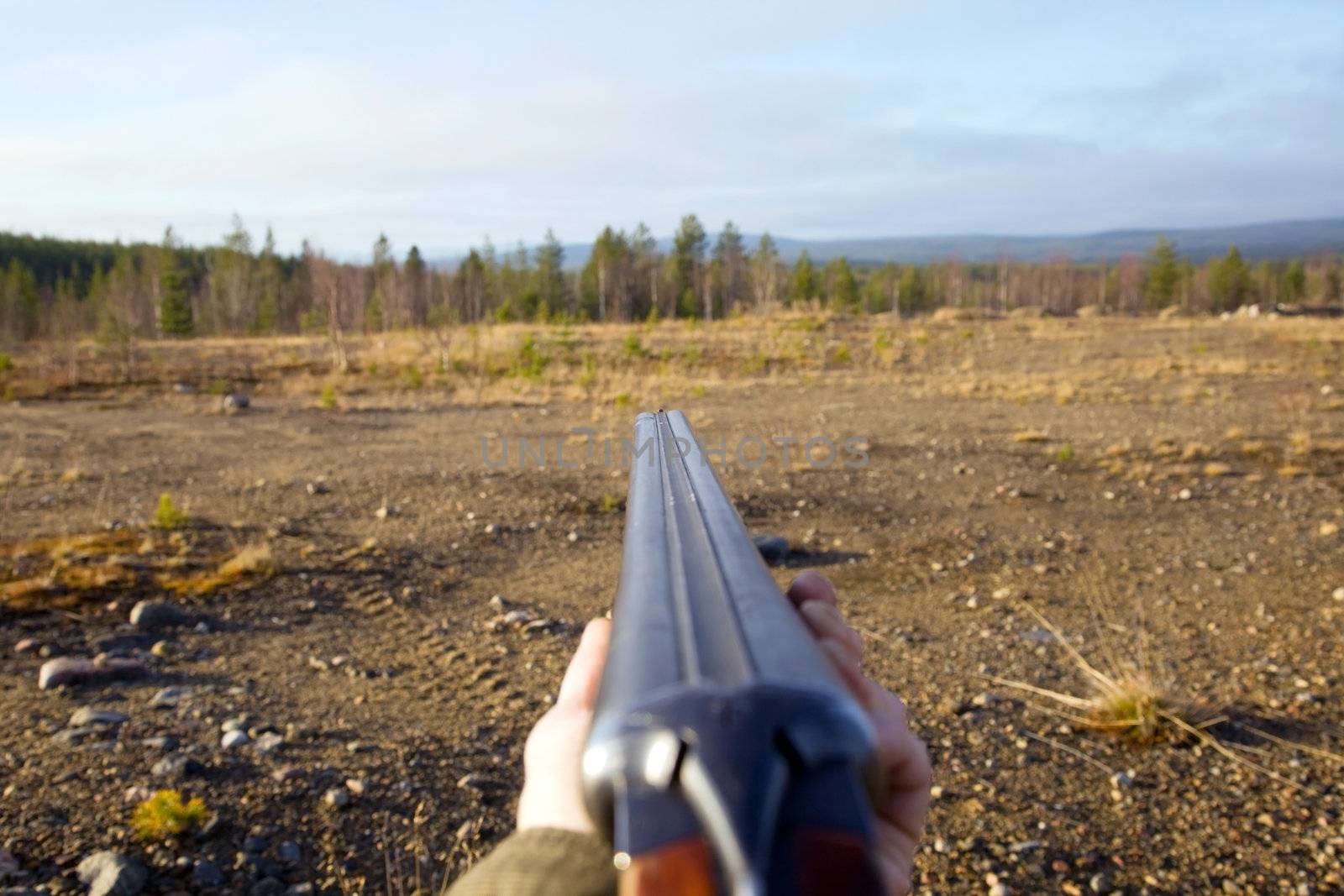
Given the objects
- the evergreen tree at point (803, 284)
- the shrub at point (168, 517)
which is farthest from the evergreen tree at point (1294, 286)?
the shrub at point (168, 517)

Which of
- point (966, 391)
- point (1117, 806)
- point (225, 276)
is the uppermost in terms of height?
point (225, 276)

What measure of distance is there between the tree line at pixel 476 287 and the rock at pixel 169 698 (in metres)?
38.8

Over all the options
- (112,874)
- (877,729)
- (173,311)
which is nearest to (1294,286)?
(173,311)

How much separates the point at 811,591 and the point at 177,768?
118 inches

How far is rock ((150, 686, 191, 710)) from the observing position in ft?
13.2

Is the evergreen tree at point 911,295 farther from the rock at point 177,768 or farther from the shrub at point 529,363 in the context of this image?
the rock at point 177,768

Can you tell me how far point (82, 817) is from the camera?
303 centimetres

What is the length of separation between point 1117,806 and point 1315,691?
5.25 ft

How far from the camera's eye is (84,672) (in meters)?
4.27

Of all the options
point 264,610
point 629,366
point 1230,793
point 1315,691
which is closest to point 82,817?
point 264,610

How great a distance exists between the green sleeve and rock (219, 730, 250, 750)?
3.30 metres

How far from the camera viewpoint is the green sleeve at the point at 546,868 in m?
0.64

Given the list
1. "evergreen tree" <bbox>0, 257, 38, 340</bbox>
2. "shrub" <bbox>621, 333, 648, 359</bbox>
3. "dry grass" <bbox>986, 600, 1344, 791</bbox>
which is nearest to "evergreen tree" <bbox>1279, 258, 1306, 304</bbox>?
"shrub" <bbox>621, 333, 648, 359</bbox>

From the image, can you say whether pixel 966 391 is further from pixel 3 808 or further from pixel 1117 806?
pixel 3 808
